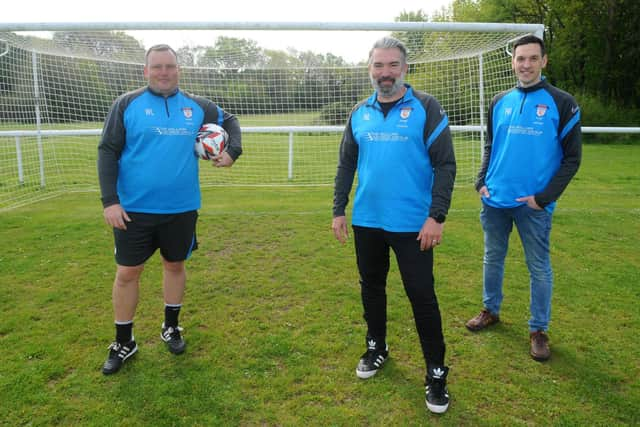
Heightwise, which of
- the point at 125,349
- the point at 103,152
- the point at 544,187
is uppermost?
the point at 103,152

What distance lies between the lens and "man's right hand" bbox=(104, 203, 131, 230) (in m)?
2.76

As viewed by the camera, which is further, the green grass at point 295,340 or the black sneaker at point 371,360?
the black sneaker at point 371,360

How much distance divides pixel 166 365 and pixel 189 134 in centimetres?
153

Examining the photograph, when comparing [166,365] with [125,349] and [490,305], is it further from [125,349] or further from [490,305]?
[490,305]

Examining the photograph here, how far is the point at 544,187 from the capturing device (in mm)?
2938

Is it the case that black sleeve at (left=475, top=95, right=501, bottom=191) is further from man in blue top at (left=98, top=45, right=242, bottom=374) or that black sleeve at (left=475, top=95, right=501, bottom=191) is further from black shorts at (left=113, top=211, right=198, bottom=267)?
black shorts at (left=113, top=211, right=198, bottom=267)

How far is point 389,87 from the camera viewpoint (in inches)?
95.4

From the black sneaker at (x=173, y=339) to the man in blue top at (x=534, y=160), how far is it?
7.80 feet

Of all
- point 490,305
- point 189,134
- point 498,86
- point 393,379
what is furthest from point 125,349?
point 498,86

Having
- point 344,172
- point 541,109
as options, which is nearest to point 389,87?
point 344,172

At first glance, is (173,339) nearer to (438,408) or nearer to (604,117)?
(438,408)

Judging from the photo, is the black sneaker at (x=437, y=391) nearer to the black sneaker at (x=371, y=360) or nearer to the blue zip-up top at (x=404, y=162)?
the black sneaker at (x=371, y=360)

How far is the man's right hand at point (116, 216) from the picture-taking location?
9.04ft

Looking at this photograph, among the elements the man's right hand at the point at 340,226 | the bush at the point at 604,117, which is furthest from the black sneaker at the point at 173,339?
the bush at the point at 604,117
